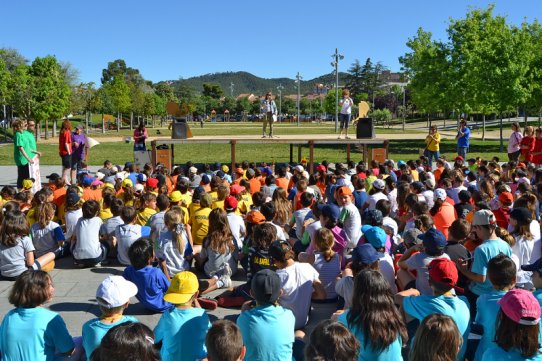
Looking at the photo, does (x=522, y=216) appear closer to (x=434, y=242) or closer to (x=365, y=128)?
(x=434, y=242)

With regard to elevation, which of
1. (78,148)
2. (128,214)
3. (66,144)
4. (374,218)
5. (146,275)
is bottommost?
(146,275)

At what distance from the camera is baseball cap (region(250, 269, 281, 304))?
3818mm

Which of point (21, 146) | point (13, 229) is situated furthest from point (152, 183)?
point (21, 146)

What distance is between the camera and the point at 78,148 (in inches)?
592

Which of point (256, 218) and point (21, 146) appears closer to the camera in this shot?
point (256, 218)

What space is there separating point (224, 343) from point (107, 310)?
4.14 ft

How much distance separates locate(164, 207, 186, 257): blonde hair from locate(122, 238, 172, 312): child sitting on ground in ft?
3.19

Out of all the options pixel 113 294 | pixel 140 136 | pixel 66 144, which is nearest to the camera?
pixel 113 294

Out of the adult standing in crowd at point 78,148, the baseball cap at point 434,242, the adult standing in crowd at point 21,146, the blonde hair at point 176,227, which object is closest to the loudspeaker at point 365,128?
the adult standing in crowd at point 78,148

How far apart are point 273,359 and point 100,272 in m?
4.20

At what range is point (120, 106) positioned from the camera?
64.1 metres

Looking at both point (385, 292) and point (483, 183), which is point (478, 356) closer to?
point (385, 292)

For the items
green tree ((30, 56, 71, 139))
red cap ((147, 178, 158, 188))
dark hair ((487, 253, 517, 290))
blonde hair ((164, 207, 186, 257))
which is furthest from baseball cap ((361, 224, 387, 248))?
green tree ((30, 56, 71, 139))

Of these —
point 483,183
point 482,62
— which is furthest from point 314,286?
point 482,62
